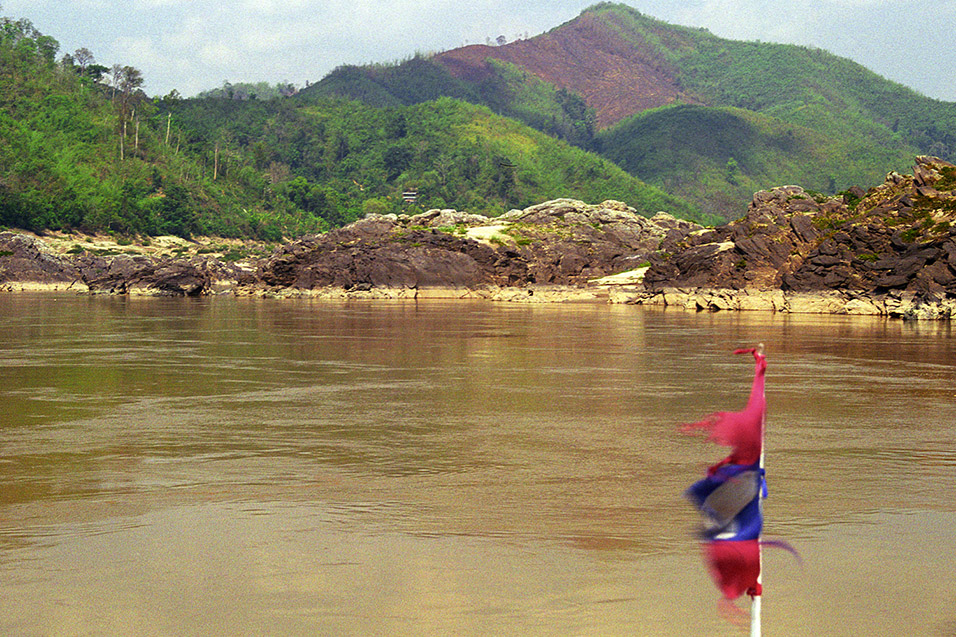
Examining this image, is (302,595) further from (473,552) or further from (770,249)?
(770,249)

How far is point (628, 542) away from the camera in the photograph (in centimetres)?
869

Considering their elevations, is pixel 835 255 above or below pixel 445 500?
above

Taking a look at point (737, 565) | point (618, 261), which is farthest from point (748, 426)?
point (618, 261)

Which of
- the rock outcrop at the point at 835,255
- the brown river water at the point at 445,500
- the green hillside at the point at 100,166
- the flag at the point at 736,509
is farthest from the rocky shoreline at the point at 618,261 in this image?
the flag at the point at 736,509

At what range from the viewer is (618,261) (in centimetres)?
10756

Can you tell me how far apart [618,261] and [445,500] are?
98788 millimetres

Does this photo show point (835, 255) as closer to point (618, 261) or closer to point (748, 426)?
point (618, 261)

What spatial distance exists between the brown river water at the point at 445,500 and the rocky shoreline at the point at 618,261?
120ft

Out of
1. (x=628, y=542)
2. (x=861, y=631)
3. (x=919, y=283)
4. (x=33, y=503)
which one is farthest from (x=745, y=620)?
(x=919, y=283)

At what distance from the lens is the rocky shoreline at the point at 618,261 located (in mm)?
57688

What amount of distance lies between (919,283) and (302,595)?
172ft

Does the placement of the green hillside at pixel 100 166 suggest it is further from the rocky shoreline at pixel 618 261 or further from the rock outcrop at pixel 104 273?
the rock outcrop at pixel 104 273

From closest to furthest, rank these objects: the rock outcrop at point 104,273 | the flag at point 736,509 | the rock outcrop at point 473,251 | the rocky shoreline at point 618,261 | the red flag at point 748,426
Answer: the red flag at point 748,426, the flag at point 736,509, the rocky shoreline at point 618,261, the rock outcrop at point 104,273, the rock outcrop at point 473,251

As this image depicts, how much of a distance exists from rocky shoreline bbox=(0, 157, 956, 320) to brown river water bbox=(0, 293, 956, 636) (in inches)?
1438
